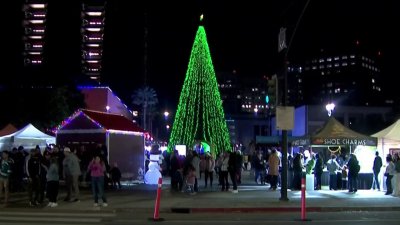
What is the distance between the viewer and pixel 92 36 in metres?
112

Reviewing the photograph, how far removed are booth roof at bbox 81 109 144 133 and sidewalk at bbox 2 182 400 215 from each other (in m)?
5.74

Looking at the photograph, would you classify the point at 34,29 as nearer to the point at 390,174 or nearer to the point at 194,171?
the point at 194,171

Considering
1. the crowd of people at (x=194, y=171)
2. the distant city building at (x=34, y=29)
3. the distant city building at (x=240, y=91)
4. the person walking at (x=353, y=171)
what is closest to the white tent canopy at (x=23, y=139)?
Result: the crowd of people at (x=194, y=171)

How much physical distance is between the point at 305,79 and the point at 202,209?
6894 inches

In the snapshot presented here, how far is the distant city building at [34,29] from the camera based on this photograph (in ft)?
330

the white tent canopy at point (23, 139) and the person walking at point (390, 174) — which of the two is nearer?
the person walking at point (390, 174)

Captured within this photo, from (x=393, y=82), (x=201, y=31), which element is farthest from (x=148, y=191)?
(x=393, y=82)

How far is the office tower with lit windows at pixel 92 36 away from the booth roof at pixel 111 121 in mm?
79835

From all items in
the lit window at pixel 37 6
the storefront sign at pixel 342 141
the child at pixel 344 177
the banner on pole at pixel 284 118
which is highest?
the lit window at pixel 37 6

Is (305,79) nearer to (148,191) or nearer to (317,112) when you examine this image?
(317,112)

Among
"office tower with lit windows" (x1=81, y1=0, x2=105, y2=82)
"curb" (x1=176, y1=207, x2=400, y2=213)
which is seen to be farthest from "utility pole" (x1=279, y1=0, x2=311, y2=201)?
"office tower with lit windows" (x1=81, y1=0, x2=105, y2=82)

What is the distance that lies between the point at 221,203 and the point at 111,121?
39.4 ft

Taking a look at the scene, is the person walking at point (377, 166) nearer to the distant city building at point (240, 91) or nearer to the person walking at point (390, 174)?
the person walking at point (390, 174)

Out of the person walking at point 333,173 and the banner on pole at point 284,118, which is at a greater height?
the banner on pole at point 284,118
